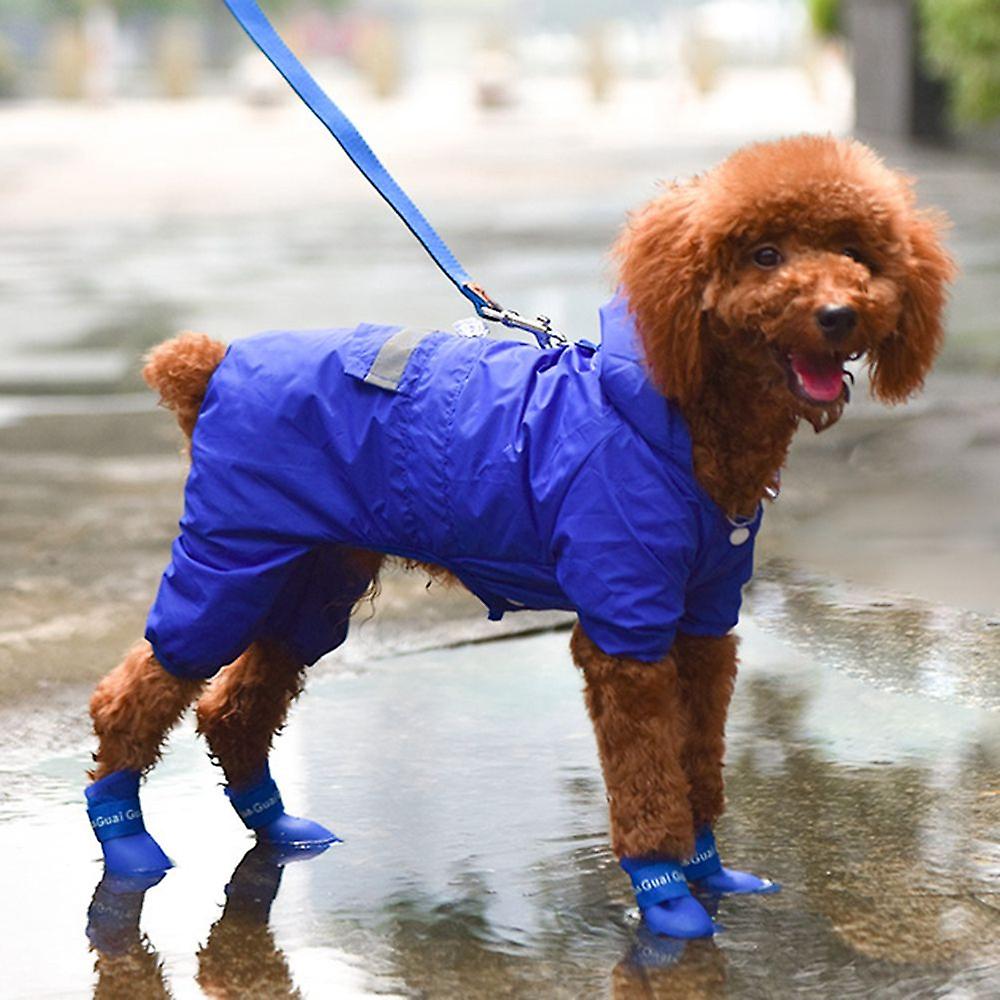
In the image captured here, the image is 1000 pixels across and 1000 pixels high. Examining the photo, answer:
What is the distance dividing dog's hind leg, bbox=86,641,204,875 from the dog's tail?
490 millimetres

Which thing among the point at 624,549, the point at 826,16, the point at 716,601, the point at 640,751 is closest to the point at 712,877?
the point at 640,751

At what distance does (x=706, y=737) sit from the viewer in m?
3.87

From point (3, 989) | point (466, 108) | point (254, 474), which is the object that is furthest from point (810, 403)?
point (466, 108)

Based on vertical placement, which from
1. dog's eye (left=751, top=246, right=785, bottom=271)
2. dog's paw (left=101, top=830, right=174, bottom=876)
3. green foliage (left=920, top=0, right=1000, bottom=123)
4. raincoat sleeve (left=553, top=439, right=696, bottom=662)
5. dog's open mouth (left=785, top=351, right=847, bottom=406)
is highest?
dog's eye (left=751, top=246, right=785, bottom=271)

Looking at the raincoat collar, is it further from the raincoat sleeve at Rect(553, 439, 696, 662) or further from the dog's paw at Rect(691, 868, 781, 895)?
the dog's paw at Rect(691, 868, 781, 895)

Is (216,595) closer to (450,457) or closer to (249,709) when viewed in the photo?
(249,709)

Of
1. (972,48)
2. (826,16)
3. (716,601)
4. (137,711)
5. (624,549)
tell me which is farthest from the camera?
(826,16)

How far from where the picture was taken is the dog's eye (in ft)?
11.1

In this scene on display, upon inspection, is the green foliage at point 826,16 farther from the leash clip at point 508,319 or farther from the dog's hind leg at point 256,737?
the dog's hind leg at point 256,737

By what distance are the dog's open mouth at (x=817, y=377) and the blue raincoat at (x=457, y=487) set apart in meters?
0.27

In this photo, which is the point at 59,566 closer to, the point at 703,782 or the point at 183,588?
the point at 183,588

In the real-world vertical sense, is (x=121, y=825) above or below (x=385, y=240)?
above

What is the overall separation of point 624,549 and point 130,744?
1.14m

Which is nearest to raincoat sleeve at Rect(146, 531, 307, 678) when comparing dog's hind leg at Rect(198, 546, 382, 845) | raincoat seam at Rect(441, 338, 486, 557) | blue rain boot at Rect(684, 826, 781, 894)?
dog's hind leg at Rect(198, 546, 382, 845)
